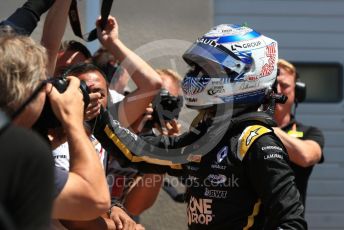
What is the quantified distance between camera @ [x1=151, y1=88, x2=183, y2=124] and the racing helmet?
120 cm

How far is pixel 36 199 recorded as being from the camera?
2221mm

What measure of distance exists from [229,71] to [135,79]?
3.04 ft

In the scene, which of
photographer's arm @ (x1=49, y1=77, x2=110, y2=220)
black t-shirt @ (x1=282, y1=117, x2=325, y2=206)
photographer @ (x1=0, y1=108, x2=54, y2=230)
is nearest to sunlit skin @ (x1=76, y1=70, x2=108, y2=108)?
photographer's arm @ (x1=49, y1=77, x2=110, y2=220)

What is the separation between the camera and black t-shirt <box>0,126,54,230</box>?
219 cm

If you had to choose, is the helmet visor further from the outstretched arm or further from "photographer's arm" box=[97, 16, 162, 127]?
the outstretched arm

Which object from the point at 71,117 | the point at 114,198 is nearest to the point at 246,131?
the point at 71,117

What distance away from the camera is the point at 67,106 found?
2.92 metres

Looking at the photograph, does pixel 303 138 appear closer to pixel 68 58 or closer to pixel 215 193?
pixel 68 58

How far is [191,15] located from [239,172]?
156 inches

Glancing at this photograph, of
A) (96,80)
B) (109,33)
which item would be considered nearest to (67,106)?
(96,80)

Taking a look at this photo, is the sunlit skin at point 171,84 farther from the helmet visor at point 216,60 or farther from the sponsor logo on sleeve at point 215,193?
the sponsor logo on sleeve at point 215,193

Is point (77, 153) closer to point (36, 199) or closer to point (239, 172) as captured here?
point (36, 199)

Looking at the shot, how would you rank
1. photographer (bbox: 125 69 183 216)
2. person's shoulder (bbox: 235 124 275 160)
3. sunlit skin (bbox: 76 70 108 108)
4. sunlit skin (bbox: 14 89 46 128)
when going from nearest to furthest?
sunlit skin (bbox: 14 89 46 128)
person's shoulder (bbox: 235 124 275 160)
sunlit skin (bbox: 76 70 108 108)
photographer (bbox: 125 69 183 216)

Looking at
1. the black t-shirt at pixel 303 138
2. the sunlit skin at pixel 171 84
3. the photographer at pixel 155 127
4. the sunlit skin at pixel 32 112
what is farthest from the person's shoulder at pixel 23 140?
the black t-shirt at pixel 303 138
